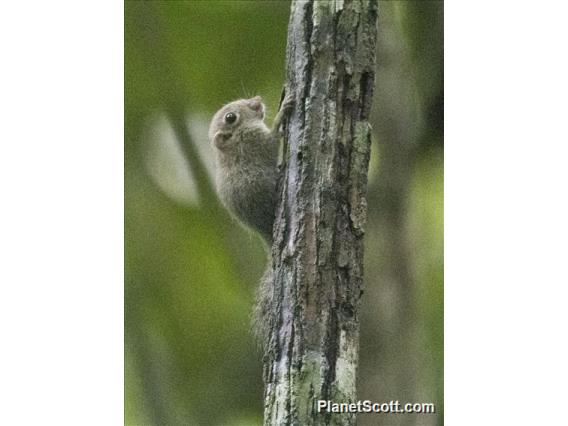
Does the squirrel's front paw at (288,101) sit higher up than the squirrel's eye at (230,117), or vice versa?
the squirrel's eye at (230,117)

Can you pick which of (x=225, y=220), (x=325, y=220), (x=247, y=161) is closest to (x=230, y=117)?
(x=247, y=161)

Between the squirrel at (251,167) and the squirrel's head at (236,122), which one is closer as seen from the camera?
the squirrel at (251,167)

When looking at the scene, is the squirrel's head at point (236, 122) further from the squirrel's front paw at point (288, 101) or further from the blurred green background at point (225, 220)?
the squirrel's front paw at point (288, 101)

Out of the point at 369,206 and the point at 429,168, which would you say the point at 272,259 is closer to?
the point at 369,206

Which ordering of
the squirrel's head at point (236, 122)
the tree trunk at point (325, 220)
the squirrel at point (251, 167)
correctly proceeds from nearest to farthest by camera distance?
the tree trunk at point (325, 220), the squirrel at point (251, 167), the squirrel's head at point (236, 122)

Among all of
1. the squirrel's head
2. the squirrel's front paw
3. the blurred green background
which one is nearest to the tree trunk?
the squirrel's front paw

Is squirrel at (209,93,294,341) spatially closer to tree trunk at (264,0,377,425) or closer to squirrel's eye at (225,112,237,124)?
squirrel's eye at (225,112,237,124)

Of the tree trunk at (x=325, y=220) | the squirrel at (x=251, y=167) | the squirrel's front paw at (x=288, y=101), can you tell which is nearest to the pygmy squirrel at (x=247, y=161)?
the squirrel at (x=251, y=167)
